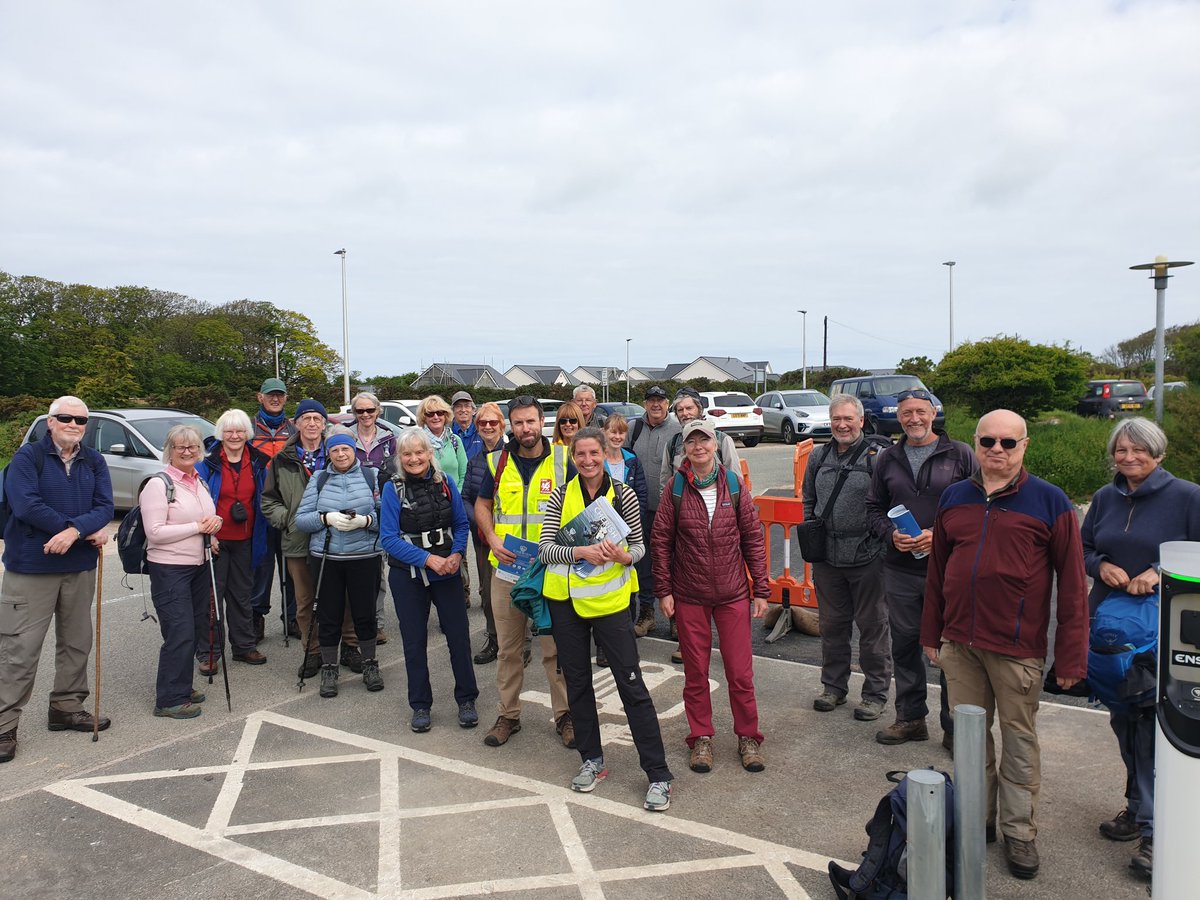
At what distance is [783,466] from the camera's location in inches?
733

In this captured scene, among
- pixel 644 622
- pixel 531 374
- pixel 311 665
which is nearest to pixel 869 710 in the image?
pixel 644 622

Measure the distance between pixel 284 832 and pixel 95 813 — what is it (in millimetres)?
1036

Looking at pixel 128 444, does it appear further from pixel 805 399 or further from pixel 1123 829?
pixel 805 399

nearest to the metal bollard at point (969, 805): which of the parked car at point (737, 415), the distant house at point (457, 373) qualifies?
the parked car at point (737, 415)

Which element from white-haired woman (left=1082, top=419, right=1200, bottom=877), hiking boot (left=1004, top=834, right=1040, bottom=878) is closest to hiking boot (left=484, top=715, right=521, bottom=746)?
hiking boot (left=1004, top=834, right=1040, bottom=878)

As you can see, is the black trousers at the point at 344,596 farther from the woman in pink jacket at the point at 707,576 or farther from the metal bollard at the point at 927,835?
the metal bollard at the point at 927,835

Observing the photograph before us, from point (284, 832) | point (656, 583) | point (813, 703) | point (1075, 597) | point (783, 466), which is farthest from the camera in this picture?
point (783, 466)

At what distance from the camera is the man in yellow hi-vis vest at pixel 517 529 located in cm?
500

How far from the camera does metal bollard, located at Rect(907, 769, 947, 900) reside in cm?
296

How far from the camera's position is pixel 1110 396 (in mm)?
25203

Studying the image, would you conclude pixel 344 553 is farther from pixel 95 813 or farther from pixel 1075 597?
pixel 1075 597

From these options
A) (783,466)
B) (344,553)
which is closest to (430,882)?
(344,553)

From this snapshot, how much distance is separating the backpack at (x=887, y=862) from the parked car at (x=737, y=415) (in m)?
20.5

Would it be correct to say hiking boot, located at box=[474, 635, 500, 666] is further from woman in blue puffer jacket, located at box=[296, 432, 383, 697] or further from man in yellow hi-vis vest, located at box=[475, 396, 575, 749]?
man in yellow hi-vis vest, located at box=[475, 396, 575, 749]
